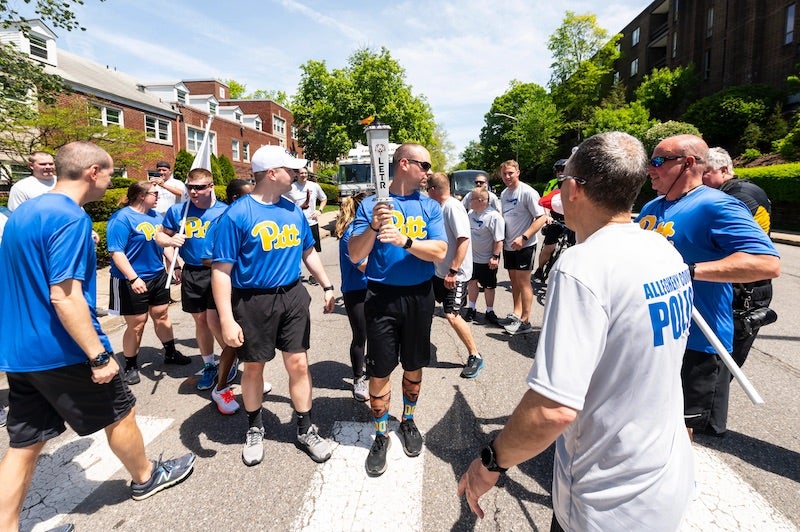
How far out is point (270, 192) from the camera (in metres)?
3.12

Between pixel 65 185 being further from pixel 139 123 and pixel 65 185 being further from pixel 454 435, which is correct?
pixel 139 123

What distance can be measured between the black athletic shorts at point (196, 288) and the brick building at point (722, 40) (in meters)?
A: 32.6

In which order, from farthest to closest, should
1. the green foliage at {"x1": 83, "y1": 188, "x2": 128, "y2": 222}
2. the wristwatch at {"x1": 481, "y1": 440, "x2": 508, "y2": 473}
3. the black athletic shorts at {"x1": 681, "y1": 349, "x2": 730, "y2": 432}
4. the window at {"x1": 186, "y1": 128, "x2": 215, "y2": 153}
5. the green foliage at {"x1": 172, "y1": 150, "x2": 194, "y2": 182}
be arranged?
the window at {"x1": 186, "y1": 128, "x2": 215, "y2": 153}
the green foliage at {"x1": 172, "y1": 150, "x2": 194, "y2": 182}
the green foliage at {"x1": 83, "y1": 188, "x2": 128, "y2": 222}
the black athletic shorts at {"x1": 681, "y1": 349, "x2": 730, "y2": 432}
the wristwatch at {"x1": 481, "y1": 440, "x2": 508, "y2": 473}

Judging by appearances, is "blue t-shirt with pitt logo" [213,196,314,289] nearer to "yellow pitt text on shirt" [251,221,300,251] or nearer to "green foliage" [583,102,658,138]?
"yellow pitt text on shirt" [251,221,300,251]

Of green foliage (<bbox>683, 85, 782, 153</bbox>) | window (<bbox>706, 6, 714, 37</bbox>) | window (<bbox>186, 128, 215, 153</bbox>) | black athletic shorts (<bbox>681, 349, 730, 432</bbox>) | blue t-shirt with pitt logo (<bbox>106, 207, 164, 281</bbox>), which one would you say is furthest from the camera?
window (<bbox>186, 128, 215, 153</bbox>)

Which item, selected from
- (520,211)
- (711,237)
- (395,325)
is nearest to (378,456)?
(395,325)

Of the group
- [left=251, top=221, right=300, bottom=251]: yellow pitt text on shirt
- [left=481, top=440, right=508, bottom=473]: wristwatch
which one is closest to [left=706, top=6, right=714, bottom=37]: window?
[left=251, top=221, right=300, bottom=251]: yellow pitt text on shirt

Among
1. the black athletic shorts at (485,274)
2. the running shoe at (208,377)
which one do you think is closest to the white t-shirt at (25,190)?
the running shoe at (208,377)

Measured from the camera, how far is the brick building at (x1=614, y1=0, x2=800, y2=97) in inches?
974

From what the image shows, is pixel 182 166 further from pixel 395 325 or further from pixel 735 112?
pixel 735 112

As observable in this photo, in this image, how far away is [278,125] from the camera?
47219 mm

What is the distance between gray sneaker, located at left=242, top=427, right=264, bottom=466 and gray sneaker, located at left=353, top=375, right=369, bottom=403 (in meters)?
1.03

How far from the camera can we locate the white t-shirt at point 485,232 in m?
5.65

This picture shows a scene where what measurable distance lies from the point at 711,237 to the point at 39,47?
2921 centimetres
